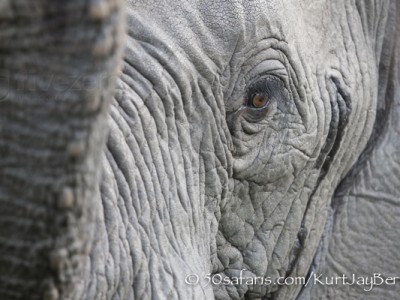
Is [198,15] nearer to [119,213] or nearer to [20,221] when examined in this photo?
[119,213]

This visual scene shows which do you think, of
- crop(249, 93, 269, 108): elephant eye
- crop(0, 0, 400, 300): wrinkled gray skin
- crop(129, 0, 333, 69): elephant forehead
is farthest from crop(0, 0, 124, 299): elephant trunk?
crop(249, 93, 269, 108): elephant eye

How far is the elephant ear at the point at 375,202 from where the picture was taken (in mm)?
2057

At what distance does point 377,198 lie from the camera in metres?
2.07

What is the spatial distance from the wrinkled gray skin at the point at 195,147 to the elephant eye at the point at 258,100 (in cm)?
1

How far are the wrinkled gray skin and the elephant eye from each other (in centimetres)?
1

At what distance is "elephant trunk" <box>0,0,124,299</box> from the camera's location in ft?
2.42

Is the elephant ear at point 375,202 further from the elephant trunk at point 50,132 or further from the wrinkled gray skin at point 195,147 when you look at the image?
the elephant trunk at point 50,132

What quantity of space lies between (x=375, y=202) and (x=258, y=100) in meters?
0.52

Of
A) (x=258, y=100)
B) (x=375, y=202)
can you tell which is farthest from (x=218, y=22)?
(x=375, y=202)

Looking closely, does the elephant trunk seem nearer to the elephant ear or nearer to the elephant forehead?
the elephant forehead

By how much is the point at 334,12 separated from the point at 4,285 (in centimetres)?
118

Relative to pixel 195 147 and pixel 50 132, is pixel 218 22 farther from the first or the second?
pixel 50 132

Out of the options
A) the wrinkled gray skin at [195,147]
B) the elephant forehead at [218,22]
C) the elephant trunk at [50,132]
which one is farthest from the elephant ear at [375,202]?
the elephant trunk at [50,132]

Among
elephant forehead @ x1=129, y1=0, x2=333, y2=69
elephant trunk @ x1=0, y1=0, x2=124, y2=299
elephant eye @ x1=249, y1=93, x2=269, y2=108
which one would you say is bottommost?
elephant trunk @ x1=0, y1=0, x2=124, y2=299
